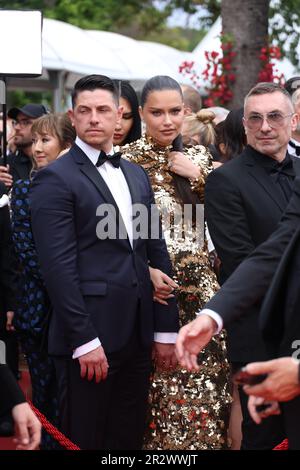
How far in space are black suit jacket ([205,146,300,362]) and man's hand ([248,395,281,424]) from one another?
56.8 inches

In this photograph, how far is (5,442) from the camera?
7246 millimetres

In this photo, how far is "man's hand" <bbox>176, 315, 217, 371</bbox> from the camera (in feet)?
12.1

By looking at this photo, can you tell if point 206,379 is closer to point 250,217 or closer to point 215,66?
point 250,217

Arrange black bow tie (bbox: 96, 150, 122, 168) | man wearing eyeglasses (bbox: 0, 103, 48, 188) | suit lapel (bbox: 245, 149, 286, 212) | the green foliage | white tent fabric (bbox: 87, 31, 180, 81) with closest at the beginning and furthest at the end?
suit lapel (bbox: 245, 149, 286, 212), black bow tie (bbox: 96, 150, 122, 168), man wearing eyeglasses (bbox: 0, 103, 48, 188), the green foliage, white tent fabric (bbox: 87, 31, 180, 81)

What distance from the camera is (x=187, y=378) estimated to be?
5840 millimetres

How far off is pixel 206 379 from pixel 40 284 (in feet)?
3.85

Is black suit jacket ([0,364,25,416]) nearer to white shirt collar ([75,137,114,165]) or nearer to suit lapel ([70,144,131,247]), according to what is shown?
suit lapel ([70,144,131,247])

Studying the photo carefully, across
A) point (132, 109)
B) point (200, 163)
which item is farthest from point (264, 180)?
point (132, 109)

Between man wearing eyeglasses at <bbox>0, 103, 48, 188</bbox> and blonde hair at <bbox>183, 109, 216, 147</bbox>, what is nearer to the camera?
blonde hair at <bbox>183, 109, 216, 147</bbox>

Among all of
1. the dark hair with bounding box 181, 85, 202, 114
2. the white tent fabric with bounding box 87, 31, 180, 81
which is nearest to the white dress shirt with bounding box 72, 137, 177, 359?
the dark hair with bounding box 181, 85, 202, 114

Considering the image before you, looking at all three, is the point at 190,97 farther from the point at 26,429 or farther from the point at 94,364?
the point at 26,429

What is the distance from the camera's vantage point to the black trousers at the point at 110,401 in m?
5.10

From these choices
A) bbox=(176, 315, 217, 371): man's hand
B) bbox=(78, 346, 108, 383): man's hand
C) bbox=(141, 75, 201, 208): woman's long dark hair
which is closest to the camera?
bbox=(176, 315, 217, 371): man's hand
